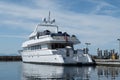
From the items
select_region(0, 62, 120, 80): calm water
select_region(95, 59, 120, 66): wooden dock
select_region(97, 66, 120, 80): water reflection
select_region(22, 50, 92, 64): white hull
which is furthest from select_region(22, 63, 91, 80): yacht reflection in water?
select_region(95, 59, 120, 66): wooden dock

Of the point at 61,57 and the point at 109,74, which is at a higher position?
the point at 61,57

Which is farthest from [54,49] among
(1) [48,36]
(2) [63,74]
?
(2) [63,74]

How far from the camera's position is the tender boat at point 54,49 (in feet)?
152

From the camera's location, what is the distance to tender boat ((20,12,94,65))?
46.2m

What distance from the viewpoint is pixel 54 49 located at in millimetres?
48688

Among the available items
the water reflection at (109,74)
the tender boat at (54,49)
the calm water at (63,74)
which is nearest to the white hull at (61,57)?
the tender boat at (54,49)

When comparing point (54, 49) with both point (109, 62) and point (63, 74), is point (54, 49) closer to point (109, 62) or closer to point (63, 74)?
point (109, 62)

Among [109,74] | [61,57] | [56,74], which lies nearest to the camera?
[56,74]

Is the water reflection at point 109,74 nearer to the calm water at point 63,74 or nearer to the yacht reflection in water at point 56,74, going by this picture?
the calm water at point 63,74

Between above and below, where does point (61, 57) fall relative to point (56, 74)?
above

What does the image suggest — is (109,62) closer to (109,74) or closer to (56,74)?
(109,74)

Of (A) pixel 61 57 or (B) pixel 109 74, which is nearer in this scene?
(B) pixel 109 74

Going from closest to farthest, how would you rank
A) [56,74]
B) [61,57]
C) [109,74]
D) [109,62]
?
[56,74]
[109,74]
[61,57]
[109,62]

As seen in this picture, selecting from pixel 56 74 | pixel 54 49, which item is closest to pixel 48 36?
pixel 54 49
